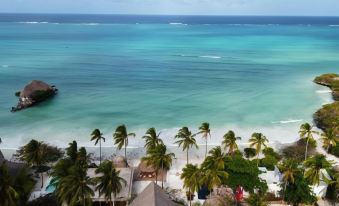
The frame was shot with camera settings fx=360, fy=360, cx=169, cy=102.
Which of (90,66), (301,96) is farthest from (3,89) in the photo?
(301,96)

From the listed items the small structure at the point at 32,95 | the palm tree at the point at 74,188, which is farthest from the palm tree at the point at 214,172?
the small structure at the point at 32,95

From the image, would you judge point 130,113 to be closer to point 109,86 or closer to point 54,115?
point 54,115

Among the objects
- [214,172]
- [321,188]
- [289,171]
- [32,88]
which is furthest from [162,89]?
[289,171]

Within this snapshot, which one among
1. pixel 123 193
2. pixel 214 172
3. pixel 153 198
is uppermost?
pixel 214 172

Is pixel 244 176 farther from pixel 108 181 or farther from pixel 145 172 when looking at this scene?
pixel 108 181

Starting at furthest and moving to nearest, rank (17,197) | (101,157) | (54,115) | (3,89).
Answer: (3,89)
(54,115)
(101,157)
(17,197)

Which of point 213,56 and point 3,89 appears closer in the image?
point 3,89

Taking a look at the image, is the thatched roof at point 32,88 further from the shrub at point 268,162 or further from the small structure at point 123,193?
the shrub at point 268,162
